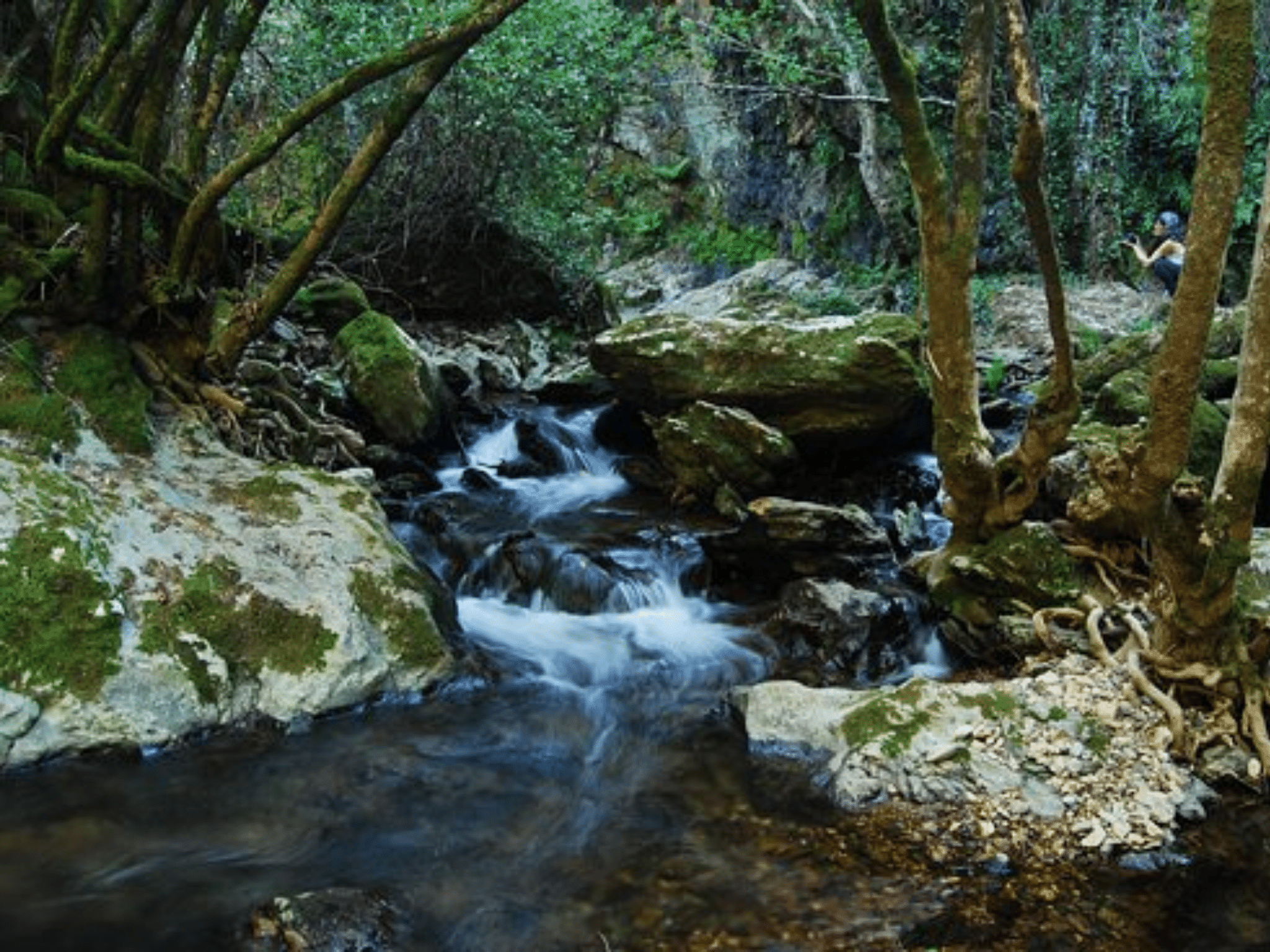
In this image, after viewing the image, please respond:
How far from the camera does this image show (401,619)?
5816 mm

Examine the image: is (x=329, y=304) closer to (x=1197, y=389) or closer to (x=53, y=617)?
(x=53, y=617)

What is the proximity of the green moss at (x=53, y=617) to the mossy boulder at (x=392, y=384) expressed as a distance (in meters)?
5.50

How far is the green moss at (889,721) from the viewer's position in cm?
480

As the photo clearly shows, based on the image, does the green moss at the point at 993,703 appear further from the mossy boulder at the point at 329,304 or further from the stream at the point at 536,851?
the mossy boulder at the point at 329,304

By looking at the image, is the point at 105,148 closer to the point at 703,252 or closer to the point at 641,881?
the point at 641,881

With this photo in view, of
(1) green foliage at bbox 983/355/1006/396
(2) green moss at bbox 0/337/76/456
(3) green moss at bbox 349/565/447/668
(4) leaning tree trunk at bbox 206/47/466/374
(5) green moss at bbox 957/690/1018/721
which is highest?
(4) leaning tree trunk at bbox 206/47/466/374

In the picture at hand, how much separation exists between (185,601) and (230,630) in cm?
28

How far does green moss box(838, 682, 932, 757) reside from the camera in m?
4.80

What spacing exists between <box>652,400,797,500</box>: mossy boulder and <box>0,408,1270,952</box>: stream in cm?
370

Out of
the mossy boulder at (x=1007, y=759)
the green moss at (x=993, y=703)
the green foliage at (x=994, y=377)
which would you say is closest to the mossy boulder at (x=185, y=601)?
the mossy boulder at (x=1007, y=759)

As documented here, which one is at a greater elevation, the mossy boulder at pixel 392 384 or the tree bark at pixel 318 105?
the tree bark at pixel 318 105

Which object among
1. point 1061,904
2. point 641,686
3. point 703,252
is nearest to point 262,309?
point 641,686

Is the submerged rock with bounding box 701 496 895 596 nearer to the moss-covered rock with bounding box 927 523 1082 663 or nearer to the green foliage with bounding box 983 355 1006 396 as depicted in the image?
the moss-covered rock with bounding box 927 523 1082 663

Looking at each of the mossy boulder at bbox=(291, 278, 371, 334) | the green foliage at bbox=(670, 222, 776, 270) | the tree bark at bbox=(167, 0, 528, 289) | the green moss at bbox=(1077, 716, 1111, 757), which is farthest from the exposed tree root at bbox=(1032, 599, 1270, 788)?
the green foliage at bbox=(670, 222, 776, 270)
